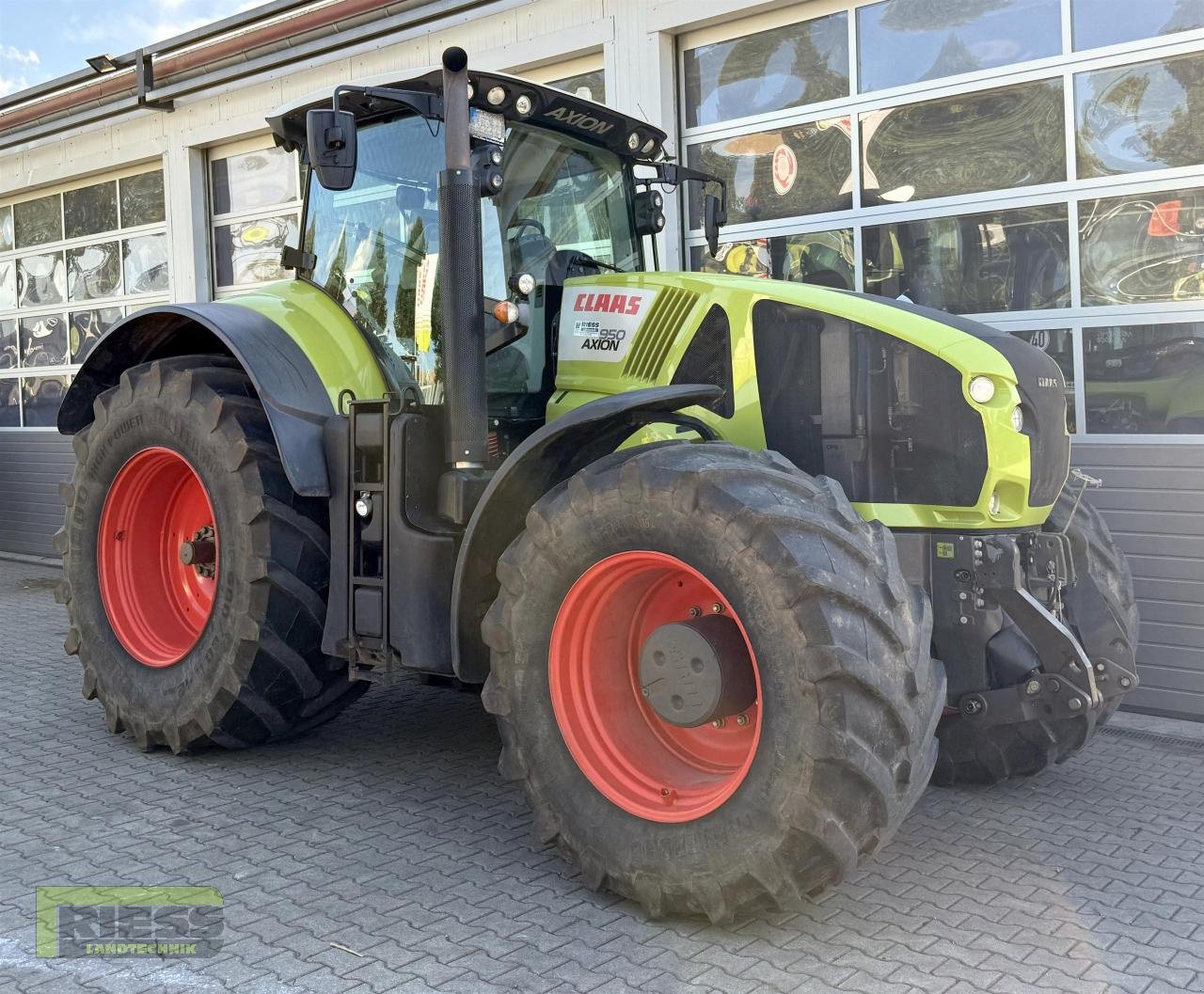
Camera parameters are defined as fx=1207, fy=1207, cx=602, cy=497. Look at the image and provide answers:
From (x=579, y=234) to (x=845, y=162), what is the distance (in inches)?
106

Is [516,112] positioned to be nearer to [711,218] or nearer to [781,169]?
[711,218]

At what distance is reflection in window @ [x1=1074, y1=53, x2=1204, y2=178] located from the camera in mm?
5527

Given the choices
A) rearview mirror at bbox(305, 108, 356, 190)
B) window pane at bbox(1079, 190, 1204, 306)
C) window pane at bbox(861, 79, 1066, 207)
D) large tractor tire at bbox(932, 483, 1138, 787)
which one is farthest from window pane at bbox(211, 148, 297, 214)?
large tractor tire at bbox(932, 483, 1138, 787)

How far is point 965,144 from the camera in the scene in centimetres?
626

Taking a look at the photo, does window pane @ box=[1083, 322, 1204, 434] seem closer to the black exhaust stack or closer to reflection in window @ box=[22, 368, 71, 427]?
the black exhaust stack

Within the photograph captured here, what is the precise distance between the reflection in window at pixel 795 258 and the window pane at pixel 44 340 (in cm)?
725

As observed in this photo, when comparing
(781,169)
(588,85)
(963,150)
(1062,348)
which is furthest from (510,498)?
(588,85)

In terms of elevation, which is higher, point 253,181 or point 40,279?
point 253,181

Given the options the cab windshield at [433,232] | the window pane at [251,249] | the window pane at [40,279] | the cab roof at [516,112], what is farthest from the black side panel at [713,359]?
the window pane at [40,279]

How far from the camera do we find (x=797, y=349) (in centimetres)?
389

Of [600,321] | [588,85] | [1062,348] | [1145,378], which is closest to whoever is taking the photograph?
[600,321]

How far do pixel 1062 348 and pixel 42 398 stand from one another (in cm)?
981

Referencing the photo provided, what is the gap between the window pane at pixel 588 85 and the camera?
25.4 feet

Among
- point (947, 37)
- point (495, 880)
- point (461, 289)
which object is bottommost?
point (495, 880)
